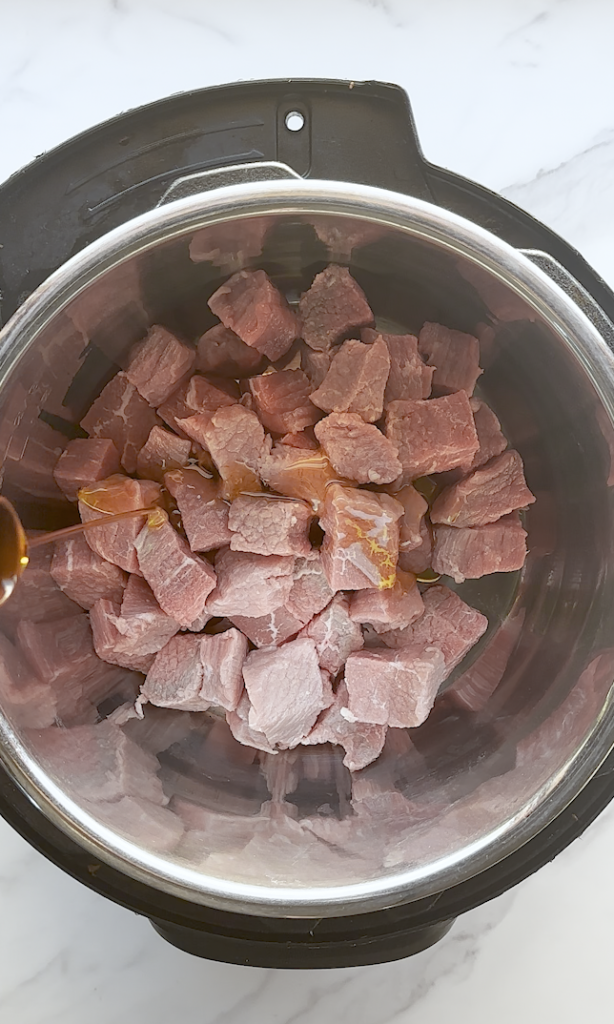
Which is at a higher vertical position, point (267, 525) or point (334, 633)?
point (267, 525)

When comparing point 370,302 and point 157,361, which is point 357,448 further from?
point 157,361

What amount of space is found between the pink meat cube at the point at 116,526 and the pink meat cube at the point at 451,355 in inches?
23.2

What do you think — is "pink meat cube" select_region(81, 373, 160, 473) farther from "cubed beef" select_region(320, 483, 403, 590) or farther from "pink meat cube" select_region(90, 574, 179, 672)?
"cubed beef" select_region(320, 483, 403, 590)

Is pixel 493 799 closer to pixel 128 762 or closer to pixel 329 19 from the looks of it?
pixel 128 762

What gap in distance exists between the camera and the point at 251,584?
1497mm

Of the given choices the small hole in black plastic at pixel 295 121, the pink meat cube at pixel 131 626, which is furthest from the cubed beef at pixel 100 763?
the small hole in black plastic at pixel 295 121

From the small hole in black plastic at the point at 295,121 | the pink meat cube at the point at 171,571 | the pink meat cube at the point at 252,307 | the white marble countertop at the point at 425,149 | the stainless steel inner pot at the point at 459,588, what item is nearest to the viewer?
the stainless steel inner pot at the point at 459,588

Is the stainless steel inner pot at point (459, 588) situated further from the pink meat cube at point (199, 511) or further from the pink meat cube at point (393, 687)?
the pink meat cube at point (199, 511)

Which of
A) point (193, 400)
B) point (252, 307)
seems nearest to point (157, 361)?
point (193, 400)

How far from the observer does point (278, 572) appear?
4.95 feet

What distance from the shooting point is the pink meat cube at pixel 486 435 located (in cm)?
150

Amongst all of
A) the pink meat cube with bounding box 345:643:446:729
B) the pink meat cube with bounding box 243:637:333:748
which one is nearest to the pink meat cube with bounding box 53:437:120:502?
the pink meat cube with bounding box 243:637:333:748

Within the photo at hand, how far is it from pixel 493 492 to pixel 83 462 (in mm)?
751

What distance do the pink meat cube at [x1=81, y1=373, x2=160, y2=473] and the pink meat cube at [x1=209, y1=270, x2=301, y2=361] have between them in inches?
8.6
